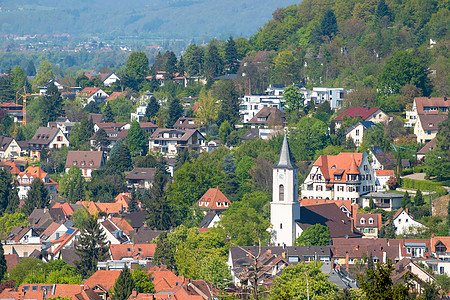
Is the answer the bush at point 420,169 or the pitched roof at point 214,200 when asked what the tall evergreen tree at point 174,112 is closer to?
the pitched roof at point 214,200

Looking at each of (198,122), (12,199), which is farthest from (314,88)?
(12,199)

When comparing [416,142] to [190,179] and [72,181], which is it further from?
[72,181]

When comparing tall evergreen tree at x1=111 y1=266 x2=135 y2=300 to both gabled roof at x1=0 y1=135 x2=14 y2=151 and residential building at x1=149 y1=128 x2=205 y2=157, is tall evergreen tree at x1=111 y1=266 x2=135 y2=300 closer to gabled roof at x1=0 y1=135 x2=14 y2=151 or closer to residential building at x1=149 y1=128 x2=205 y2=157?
residential building at x1=149 y1=128 x2=205 y2=157

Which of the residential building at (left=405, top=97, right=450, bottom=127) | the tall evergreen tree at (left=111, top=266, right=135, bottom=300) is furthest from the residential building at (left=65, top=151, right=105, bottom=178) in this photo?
the tall evergreen tree at (left=111, top=266, right=135, bottom=300)

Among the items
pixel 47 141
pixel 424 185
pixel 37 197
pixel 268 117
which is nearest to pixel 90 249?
pixel 37 197

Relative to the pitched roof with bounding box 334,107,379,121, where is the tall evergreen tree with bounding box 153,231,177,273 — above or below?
below

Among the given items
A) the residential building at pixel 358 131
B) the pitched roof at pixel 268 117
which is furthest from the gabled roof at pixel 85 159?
the residential building at pixel 358 131

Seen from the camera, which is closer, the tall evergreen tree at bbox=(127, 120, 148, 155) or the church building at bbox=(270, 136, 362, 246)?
the church building at bbox=(270, 136, 362, 246)
